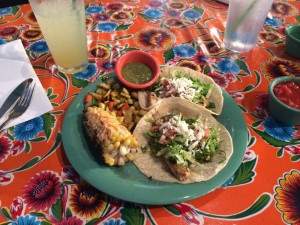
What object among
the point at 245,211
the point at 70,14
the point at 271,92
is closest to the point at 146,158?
the point at 245,211

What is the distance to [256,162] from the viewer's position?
1.58m

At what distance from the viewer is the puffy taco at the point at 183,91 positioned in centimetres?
182

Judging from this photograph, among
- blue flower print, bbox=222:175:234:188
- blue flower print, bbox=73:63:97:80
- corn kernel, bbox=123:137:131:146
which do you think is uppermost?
corn kernel, bbox=123:137:131:146

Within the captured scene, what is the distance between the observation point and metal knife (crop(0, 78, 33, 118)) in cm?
173

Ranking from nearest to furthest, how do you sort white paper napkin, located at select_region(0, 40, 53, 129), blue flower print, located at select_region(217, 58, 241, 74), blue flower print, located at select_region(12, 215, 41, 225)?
1. blue flower print, located at select_region(12, 215, 41, 225)
2. white paper napkin, located at select_region(0, 40, 53, 129)
3. blue flower print, located at select_region(217, 58, 241, 74)

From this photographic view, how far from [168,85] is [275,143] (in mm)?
769

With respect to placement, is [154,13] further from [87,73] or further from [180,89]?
[180,89]

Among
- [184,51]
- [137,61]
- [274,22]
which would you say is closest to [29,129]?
[137,61]

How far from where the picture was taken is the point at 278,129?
177 centimetres

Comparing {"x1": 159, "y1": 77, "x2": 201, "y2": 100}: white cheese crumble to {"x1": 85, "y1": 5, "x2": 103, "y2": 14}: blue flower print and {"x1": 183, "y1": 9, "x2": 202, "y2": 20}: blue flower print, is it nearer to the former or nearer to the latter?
{"x1": 183, "y1": 9, "x2": 202, "y2": 20}: blue flower print

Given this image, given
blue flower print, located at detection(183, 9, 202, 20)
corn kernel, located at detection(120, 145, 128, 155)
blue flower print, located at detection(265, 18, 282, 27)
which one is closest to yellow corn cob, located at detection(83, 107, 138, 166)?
corn kernel, located at detection(120, 145, 128, 155)

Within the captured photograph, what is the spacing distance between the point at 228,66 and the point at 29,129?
153 cm

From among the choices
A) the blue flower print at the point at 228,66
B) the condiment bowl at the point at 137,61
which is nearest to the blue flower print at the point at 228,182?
the condiment bowl at the point at 137,61

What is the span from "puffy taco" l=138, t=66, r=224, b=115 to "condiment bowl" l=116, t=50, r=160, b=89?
2.3 inches
